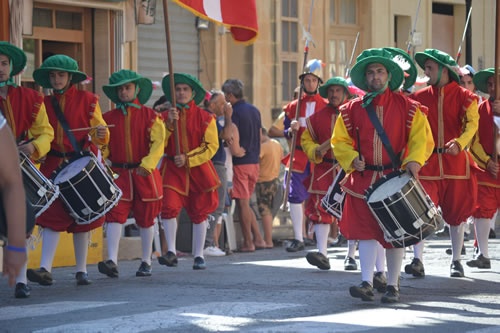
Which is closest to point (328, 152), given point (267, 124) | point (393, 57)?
point (393, 57)

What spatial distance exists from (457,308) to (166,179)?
3.98 metres

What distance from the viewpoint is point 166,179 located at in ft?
37.8

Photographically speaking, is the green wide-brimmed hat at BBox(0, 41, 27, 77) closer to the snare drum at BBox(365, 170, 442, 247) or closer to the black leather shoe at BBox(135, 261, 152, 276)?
the black leather shoe at BBox(135, 261, 152, 276)

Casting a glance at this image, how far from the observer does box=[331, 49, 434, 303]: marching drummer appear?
28.4 feet

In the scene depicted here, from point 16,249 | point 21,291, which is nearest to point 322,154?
point 21,291

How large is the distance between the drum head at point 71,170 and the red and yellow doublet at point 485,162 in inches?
150

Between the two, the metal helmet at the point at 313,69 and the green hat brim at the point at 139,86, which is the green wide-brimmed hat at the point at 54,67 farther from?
the metal helmet at the point at 313,69

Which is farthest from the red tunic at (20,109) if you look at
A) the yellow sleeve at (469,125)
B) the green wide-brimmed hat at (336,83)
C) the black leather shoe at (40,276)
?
the yellow sleeve at (469,125)

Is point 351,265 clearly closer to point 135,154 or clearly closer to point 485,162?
point 485,162

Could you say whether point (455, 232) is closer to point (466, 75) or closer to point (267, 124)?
point (466, 75)

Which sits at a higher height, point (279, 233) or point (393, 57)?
point (393, 57)

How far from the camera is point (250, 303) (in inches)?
328

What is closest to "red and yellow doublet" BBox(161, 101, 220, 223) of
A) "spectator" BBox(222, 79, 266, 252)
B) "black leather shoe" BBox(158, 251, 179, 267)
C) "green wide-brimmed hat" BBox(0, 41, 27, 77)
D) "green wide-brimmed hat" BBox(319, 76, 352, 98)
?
"black leather shoe" BBox(158, 251, 179, 267)

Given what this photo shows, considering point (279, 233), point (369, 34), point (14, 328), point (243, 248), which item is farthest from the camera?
point (369, 34)
